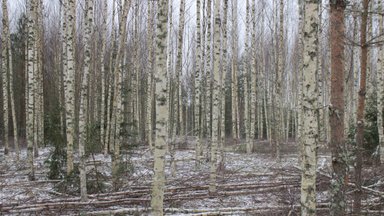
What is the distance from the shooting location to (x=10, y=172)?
11.4 metres

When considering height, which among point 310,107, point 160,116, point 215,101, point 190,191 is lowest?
point 190,191

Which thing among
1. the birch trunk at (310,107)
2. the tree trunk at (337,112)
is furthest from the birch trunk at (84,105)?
the tree trunk at (337,112)

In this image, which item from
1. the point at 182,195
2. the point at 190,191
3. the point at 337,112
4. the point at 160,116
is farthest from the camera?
the point at 190,191

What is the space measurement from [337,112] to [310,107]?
54 centimetres

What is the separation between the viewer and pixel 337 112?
16.0 feet

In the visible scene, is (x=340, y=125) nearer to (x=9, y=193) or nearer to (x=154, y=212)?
(x=154, y=212)

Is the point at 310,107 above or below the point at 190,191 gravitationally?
above

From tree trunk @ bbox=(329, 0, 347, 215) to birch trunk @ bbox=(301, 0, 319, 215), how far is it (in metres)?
0.49

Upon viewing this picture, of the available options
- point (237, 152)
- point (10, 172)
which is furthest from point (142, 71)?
point (10, 172)

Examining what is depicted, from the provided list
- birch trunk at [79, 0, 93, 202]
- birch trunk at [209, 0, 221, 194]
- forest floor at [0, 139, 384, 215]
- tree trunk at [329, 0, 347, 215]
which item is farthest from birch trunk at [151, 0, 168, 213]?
birch trunk at [209, 0, 221, 194]

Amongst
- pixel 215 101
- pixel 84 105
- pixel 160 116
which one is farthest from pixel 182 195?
pixel 160 116

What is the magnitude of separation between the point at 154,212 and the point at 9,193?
17.6ft

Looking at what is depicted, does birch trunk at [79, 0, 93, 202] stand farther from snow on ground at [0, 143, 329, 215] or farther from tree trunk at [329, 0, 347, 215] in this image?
tree trunk at [329, 0, 347, 215]

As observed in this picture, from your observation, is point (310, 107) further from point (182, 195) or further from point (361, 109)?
point (182, 195)
